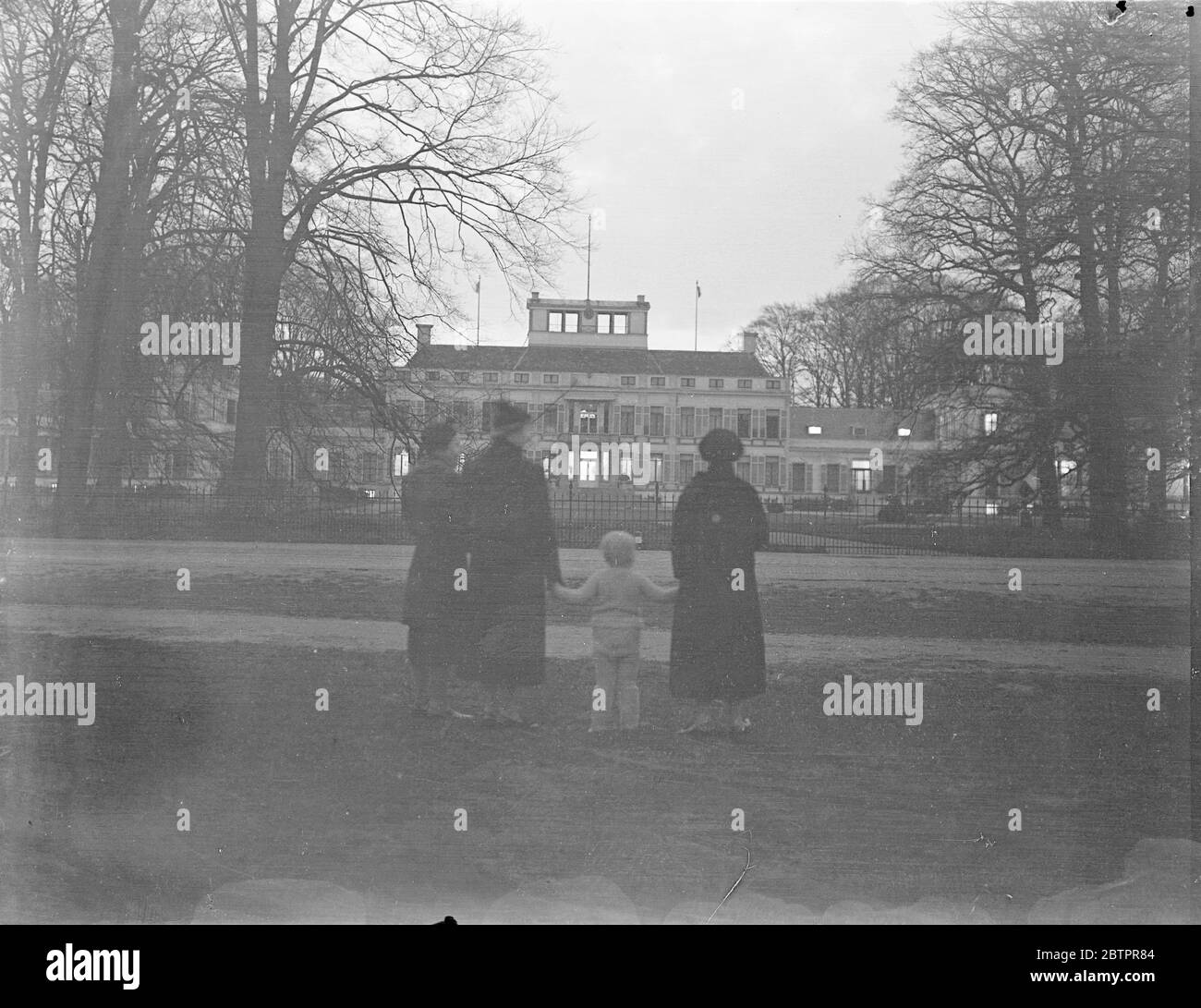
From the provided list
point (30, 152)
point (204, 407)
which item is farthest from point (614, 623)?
point (30, 152)

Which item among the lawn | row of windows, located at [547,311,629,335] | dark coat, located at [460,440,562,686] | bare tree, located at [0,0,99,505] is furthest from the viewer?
bare tree, located at [0,0,99,505]

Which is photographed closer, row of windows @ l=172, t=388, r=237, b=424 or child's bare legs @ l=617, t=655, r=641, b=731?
child's bare legs @ l=617, t=655, r=641, b=731

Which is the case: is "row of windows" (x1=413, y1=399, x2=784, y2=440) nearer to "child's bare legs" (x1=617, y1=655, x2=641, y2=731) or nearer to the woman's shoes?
"child's bare legs" (x1=617, y1=655, x2=641, y2=731)

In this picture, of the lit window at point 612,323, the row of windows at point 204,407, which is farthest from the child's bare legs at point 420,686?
the lit window at point 612,323

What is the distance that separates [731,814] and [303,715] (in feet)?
4.51

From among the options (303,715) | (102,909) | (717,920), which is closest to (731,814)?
(717,920)

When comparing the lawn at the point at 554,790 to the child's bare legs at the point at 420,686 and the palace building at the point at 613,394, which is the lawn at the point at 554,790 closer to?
the child's bare legs at the point at 420,686

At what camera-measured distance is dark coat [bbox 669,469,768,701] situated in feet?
9.42

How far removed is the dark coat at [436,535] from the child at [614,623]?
13.0 inches

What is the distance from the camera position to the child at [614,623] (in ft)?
9.53

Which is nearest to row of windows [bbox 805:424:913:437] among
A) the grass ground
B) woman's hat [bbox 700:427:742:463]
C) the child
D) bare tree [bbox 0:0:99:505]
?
woman's hat [bbox 700:427:742:463]

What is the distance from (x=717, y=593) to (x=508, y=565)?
0.66 m
